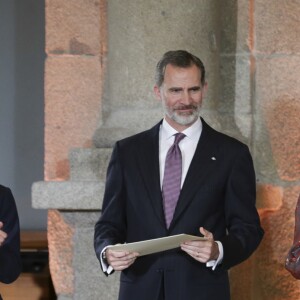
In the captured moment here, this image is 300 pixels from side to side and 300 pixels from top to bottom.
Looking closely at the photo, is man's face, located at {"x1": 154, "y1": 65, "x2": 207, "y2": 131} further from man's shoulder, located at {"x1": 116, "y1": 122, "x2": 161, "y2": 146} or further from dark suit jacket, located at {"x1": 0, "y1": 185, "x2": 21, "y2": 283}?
dark suit jacket, located at {"x1": 0, "y1": 185, "x2": 21, "y2": 283}

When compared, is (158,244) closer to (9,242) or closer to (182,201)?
(182,201)

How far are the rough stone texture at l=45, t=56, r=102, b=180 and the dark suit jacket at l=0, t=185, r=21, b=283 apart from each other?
3.09 ft

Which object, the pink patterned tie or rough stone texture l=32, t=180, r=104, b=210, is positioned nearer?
the pink patterned tie

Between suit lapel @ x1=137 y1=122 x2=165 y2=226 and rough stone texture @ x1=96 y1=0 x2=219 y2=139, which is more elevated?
rough stone texture @ x1=96 y1=0 x2=219 y2=139

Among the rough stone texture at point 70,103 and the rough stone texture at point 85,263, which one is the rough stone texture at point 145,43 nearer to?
the rough stone texture at point 70,103

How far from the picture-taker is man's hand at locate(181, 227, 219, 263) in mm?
2775

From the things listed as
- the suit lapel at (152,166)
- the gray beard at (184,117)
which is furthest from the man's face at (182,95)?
the suit lapel at (152,166)

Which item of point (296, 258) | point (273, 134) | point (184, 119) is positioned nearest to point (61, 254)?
point (273, 134)

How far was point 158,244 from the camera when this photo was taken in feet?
8.97

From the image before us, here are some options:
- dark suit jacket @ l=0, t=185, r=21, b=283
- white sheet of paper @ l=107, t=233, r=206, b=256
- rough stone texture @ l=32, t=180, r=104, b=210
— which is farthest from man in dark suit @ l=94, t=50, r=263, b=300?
rough stone texture @ l=32, t=180, r=104, b=210

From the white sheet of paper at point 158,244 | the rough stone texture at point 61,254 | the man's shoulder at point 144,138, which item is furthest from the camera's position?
the rough stone texture at point 61,254

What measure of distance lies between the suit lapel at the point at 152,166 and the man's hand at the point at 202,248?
183 millimetres

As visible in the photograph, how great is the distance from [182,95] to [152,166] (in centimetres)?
24

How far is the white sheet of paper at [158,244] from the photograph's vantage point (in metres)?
2.72
